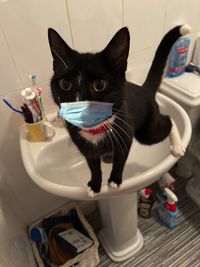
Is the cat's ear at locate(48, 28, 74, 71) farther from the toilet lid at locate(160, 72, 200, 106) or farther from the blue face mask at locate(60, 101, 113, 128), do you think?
the toilet lid at locate(160, 72, 200, 106)

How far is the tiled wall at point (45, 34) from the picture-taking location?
71 centimetres

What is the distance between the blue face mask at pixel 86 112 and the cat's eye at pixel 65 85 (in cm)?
5

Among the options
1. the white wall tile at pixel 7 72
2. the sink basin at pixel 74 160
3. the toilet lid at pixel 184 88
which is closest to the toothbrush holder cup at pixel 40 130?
the sink basin at pixel 74 160

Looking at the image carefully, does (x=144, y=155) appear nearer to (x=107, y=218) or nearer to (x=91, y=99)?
(x=107, y=218)

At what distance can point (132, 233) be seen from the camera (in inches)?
44.6

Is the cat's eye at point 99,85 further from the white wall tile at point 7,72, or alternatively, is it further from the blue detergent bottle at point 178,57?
the blue detergent bottle at point 178,57

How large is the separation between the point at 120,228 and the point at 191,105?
0.66 m

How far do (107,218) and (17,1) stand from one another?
0.93m

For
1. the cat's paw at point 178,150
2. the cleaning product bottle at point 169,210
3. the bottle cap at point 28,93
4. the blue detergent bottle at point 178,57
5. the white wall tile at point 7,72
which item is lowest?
the cleaning product bottle at point 169,210

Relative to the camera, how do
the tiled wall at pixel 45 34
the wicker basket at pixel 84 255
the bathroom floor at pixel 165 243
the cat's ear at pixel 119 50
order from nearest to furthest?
1. the cat's ear at pixel 119 50
2. the tiled wall at pixel 45 34
3. the wicker basket at pixel 84 255
4. the bathroom floor at pixel 165 243

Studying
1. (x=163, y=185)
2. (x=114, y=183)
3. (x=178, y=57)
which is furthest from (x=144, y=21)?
(x=163, y=185)

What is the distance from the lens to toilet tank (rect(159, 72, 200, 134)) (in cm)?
104

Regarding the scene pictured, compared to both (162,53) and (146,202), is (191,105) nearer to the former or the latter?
(162,53)

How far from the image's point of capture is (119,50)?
20.3 inches
